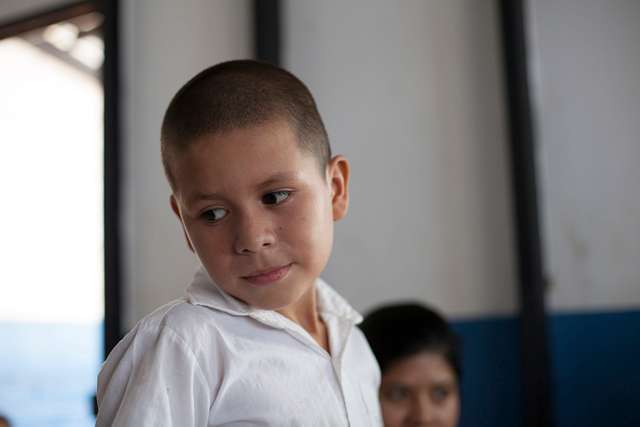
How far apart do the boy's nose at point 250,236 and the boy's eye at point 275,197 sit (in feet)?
0.09

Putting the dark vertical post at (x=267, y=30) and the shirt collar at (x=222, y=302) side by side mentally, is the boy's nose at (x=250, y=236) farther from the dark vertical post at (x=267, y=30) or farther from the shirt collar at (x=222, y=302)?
the dark vertical post at (x=267, y=30)

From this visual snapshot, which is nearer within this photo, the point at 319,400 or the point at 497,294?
the point at 319,400

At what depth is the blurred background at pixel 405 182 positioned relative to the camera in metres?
1.76

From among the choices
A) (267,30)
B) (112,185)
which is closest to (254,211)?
(267,30)

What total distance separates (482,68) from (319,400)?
1443 millimetres

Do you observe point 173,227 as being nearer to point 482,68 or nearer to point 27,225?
point 27,225

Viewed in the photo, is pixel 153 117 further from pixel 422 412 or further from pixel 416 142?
pixel 422 412

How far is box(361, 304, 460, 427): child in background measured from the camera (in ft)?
4.29

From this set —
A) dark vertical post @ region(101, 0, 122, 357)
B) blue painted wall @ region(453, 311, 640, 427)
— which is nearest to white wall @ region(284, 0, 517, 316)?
blue painted wall @ region(453, 311, 640, 427)

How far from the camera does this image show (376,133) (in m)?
2.12

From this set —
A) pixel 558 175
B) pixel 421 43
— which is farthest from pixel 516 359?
pixel 421 43

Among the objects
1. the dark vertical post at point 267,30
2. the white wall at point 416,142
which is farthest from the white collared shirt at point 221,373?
the dark vertical post at point 267,30

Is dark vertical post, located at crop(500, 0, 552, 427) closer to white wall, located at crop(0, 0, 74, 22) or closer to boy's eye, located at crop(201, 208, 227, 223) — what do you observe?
boy's eye, located at crop(201, 208, 227, 223)

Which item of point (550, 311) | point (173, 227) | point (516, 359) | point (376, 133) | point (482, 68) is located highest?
point (482, 68)
